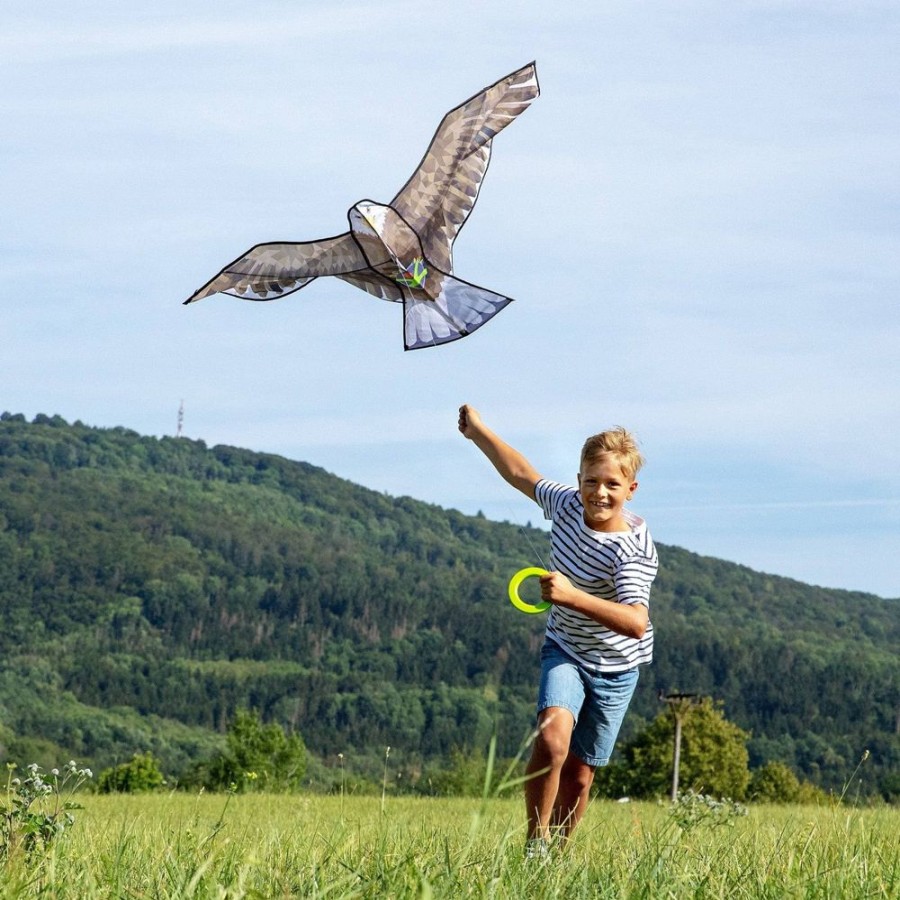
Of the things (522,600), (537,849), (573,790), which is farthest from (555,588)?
(573,790)

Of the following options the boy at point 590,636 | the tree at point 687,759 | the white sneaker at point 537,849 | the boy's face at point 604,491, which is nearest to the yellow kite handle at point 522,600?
the boy at point 590,636

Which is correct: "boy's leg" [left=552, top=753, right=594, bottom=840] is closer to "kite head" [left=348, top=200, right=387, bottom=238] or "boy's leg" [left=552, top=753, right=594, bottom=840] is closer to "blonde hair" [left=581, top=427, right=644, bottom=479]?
"blonde hair" [left=581, top=427, right=644, bottom=479]

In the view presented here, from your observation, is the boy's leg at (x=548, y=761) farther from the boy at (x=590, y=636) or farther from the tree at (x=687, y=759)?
the tree at (x=687, y=759)

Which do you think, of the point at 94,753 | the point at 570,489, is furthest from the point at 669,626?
the point at 570,489

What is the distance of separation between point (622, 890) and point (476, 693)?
163238mm

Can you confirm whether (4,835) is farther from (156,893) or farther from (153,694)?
(153,694)

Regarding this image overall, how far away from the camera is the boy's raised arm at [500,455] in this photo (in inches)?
229

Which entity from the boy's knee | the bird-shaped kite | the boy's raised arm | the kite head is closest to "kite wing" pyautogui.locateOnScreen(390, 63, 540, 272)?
the bird-shaped kite

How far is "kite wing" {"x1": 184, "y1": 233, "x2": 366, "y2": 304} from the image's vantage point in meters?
5.13

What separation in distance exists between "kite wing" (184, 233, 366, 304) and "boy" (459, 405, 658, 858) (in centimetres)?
114

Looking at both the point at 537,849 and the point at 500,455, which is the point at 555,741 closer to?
the point at 537,849

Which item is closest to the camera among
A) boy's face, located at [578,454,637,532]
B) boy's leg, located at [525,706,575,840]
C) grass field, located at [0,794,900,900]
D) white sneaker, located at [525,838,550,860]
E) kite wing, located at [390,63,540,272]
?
grass field, located at [0,794,900,900]

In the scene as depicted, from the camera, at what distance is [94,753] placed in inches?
4820

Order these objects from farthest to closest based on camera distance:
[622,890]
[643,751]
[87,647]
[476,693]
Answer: [87,647] < [476,693] < [643,751] < [622,890]
